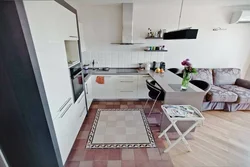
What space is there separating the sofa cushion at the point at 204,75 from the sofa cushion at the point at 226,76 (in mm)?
164

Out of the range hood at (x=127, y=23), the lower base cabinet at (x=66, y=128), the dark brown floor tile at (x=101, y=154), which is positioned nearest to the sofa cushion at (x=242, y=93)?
the range hood at (x=127, y=23)

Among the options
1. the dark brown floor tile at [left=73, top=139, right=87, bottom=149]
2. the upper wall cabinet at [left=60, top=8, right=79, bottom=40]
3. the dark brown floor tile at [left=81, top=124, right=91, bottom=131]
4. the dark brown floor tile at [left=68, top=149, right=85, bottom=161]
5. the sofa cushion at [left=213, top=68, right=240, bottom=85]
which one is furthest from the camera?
the sofa cushion at [left=213, top=68, right=240, bottom=85]

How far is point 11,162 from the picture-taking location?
1532 millimetres

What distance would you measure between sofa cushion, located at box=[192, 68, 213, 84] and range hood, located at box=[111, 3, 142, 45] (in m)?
1.90

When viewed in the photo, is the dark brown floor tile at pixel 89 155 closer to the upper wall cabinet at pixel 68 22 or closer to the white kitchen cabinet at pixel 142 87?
the upper wall cabinet at pixel 68 22

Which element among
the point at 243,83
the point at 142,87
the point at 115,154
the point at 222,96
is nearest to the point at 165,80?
the point at 142,87

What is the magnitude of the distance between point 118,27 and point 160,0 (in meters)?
1.19

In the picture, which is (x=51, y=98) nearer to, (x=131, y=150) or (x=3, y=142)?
(x=3, y=142)

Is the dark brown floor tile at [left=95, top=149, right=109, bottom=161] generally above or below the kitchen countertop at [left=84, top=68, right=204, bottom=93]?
below

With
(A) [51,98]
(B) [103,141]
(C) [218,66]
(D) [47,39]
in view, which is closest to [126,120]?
(B) [103,141]

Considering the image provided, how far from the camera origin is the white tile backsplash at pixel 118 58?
12.0 feet

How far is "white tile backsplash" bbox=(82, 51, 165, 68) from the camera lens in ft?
12.0

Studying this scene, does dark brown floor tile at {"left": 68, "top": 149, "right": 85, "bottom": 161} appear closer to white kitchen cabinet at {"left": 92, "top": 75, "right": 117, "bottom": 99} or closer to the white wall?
white kitchen cabinet at {"left": 92, "top": 75, "right": 117, "bottom": 99}

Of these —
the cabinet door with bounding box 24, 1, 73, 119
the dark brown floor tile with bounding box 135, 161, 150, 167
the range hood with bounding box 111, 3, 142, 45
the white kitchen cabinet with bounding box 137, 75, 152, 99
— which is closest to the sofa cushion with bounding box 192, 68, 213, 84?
the white kitchen cabinet with bounding box 137, 75, 152, 99
